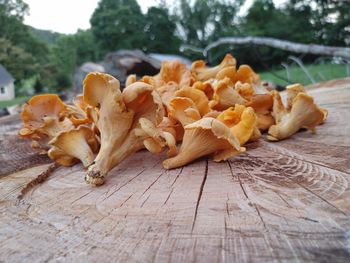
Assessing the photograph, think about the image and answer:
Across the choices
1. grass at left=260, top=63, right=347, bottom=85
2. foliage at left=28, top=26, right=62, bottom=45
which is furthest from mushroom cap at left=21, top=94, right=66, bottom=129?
grass at left=260, top=63, right=347, bottom=85

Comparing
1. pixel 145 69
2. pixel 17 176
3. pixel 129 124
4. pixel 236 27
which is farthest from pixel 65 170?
pixel 236 27

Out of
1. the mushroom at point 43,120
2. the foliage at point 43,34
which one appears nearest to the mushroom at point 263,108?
the mushroom at point 43,120

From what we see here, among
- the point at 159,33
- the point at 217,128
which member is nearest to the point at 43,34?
the point at 217,128

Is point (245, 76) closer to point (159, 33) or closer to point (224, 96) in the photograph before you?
point (224, 96)

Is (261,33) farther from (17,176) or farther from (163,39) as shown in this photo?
(17,176)

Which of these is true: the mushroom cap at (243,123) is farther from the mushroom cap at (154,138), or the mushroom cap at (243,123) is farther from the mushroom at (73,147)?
the mushroom at (73,147)

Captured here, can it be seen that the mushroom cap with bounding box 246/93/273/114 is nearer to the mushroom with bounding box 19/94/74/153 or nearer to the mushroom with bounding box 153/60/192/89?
the mushroom with bounding box 153/60/192/89
